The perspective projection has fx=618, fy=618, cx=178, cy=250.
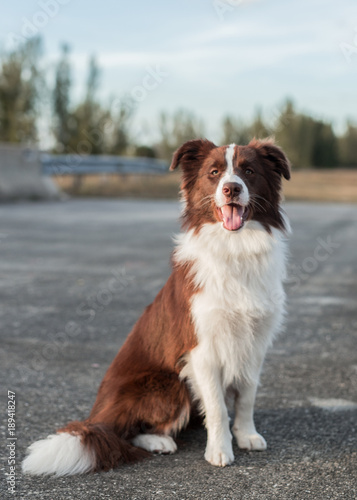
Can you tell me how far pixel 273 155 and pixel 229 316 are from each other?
0.98 m

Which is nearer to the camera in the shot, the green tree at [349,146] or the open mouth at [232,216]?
the open mouth at [232,216]

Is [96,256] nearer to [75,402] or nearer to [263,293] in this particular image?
[75,402]

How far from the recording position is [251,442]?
11.1 ft

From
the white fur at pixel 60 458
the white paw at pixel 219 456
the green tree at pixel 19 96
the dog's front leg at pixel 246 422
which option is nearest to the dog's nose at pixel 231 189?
the dog's front leg at pixel 246 422

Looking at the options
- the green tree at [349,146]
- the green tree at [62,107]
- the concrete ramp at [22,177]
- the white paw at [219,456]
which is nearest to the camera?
the white paw at [219,456]

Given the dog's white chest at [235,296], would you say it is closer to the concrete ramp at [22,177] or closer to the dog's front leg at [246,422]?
the dog's front leg at [246,422]

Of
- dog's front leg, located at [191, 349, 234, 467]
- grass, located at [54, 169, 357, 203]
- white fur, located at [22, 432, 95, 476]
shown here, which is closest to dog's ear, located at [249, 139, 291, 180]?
dog's front leg, located at [191, 349, 234, 467]

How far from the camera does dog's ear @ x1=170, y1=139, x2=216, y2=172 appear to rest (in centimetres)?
352

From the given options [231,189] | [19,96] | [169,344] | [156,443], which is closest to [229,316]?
[169,344]

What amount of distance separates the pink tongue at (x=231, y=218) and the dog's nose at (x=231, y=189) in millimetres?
115

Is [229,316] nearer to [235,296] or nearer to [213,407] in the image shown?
[235,296]

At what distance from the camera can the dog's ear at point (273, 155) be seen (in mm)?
3516

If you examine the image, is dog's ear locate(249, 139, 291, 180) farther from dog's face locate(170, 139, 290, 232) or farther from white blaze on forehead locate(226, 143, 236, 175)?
white blaze on forehead locate(226, 143, 236, 175)

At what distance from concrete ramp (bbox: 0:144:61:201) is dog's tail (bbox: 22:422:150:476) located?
15.3 metres
